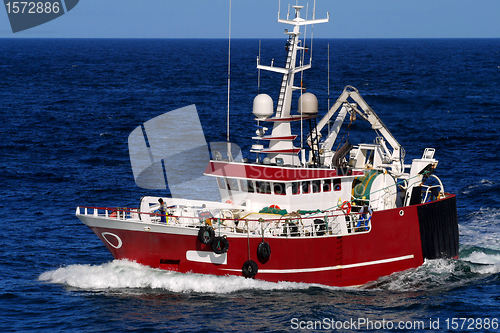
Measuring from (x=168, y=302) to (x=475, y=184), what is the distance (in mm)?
28410

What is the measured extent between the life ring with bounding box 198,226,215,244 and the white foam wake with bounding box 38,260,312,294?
172cm

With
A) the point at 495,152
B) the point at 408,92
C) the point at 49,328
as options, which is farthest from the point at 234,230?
the point at 408,92

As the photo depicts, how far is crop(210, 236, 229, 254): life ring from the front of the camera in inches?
1195

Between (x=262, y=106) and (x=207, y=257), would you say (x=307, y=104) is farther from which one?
(x=207, y=257)

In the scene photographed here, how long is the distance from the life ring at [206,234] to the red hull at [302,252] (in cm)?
35

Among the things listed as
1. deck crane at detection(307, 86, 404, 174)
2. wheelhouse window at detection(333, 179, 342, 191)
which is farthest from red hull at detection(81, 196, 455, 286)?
deck crane at detection(307, 86, 404, 174)

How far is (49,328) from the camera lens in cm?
2731

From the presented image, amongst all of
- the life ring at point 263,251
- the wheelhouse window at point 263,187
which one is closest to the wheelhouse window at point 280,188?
the wheelhouse window at point 263,187

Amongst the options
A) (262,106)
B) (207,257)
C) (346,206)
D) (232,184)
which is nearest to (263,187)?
(232,184)

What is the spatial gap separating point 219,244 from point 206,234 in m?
0.67

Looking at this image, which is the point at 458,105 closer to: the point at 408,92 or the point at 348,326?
the point at 408,92

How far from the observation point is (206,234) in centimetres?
3033

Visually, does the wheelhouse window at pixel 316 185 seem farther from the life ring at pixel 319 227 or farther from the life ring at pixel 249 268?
the life ring at pixel 249 268

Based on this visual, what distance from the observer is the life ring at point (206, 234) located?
30297 mm
